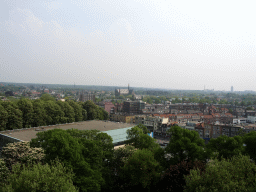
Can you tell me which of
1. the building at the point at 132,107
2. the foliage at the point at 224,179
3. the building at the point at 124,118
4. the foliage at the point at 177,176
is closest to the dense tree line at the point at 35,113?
the building at the point at 124,118

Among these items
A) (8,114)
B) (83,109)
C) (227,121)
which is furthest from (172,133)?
(227,121)

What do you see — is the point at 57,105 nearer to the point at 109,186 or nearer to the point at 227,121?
the point at 109,186

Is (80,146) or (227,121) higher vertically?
(80,146)

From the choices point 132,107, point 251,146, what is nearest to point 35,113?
point 251,146

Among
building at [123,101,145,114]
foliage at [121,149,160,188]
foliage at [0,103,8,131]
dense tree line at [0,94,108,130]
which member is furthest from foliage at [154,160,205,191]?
building at [123,101,145,114]

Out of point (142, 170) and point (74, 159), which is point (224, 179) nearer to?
point (142, 170)

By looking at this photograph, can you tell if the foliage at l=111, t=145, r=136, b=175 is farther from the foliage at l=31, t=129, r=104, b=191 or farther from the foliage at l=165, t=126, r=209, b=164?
the foliage at l=165, t=126, r=209, b=164

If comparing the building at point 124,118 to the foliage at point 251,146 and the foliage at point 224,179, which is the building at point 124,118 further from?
the foliage at point 224,179

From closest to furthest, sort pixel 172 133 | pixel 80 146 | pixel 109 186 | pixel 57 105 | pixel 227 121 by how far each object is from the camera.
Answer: pixel 80 146 → pixel 109 186 → pixel 172 133 → pixel 57 105 → pixel 227 121
